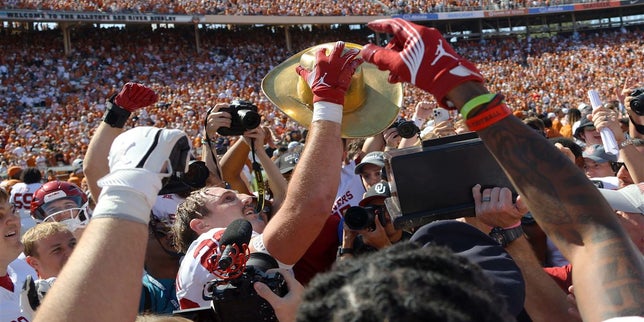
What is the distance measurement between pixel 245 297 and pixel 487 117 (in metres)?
0.87

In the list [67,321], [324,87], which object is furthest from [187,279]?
[67,321]

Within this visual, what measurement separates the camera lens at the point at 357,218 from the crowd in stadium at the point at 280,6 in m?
28.5

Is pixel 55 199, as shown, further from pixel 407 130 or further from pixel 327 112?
pixel 327 112

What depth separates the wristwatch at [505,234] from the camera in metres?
2.15

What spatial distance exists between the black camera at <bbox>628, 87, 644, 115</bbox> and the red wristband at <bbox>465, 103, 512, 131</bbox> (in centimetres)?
252

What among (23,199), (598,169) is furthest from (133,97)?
(23,199)

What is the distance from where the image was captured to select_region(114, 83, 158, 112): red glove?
307 centimetres

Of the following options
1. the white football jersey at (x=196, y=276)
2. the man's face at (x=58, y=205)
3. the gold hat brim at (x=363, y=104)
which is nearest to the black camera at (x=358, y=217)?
the gold hat brim at (x=363, y=104)

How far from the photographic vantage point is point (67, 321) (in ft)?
4.40

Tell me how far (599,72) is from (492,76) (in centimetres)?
498

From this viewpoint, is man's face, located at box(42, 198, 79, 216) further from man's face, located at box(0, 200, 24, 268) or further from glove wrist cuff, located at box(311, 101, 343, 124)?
glove wrist cuff, located at box(311, 101, 343, 124)

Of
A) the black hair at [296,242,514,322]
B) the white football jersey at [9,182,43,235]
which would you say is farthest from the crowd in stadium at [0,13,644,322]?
the white football jersey at [9,182,43,235]

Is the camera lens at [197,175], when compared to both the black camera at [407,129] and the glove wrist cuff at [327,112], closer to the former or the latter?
the black camera at [407,129]

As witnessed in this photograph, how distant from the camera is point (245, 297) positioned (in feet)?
6.33
